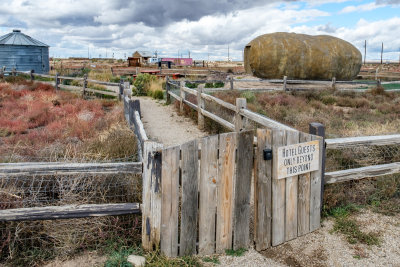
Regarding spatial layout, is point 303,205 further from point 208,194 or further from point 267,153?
point 208,194

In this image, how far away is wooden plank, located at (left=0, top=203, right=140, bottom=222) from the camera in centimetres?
325

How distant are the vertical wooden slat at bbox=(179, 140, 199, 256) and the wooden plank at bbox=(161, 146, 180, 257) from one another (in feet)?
0.21

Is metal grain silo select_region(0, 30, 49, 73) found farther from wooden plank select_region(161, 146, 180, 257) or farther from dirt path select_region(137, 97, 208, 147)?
wooden plank select_region(161, 146, 180, 257)

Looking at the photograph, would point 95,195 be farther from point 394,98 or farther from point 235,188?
point 394,98

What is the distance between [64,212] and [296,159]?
248cm

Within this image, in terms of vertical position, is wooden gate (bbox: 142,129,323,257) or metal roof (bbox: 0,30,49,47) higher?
metal roof (bbox: 0,30,49,47)

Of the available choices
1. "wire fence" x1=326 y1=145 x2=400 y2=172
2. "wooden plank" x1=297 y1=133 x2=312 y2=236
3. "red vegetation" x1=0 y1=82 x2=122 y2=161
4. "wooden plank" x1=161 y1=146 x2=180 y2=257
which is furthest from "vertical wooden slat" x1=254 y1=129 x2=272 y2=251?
"red vegetation" x1=0 y1=82 x2=122 y2=161

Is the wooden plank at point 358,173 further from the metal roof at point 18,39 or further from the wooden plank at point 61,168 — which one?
the metal roof at point 18,39

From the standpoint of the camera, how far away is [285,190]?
12.2 feet

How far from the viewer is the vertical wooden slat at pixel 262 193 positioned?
11.5 ft

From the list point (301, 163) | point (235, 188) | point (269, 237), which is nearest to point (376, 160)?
point (301, 163)

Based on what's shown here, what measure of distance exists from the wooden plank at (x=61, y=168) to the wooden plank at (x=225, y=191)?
0.86 metres

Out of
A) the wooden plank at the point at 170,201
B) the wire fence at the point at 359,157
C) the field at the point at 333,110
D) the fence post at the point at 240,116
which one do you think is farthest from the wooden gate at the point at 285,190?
the field at the point at 333,110

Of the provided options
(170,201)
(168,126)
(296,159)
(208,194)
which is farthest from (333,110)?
(170,201)
